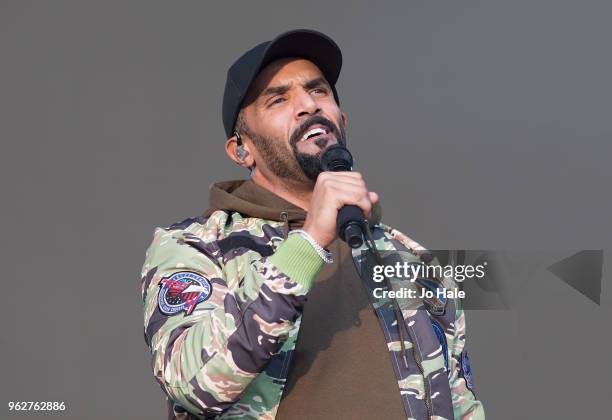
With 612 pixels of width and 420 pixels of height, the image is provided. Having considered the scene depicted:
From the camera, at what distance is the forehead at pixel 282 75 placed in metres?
1.69

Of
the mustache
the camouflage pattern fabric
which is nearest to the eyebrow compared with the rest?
the mustache

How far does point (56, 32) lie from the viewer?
3.03 meters

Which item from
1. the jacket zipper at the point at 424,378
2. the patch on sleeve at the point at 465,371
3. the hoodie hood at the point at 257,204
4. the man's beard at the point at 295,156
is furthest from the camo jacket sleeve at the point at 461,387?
the man's beard at the point at 295,156

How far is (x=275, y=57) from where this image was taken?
1.72 meters

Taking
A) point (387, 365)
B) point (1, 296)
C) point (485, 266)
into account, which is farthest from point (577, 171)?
point (1, 296)

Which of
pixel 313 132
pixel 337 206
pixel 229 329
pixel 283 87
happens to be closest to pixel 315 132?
pixel 313 132

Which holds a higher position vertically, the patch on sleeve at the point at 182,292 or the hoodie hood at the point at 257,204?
the hoodie hood at the point at 257,204

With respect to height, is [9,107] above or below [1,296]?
above

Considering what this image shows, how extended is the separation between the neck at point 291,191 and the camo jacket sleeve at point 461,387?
401mm

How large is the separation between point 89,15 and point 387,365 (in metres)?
2.13

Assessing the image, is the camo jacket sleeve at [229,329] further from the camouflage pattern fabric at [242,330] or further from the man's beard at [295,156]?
the man's beard at [295,156]

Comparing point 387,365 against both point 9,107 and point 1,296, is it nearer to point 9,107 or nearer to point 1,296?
point 1,296

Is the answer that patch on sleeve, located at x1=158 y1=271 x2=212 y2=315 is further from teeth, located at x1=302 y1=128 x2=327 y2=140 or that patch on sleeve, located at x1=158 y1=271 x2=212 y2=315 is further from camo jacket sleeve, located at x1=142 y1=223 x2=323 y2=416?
teeth, located at x1=302 y1=128 x2=327 y2=140

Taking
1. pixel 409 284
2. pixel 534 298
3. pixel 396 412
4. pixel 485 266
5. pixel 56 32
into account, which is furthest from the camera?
pixel 56 32
